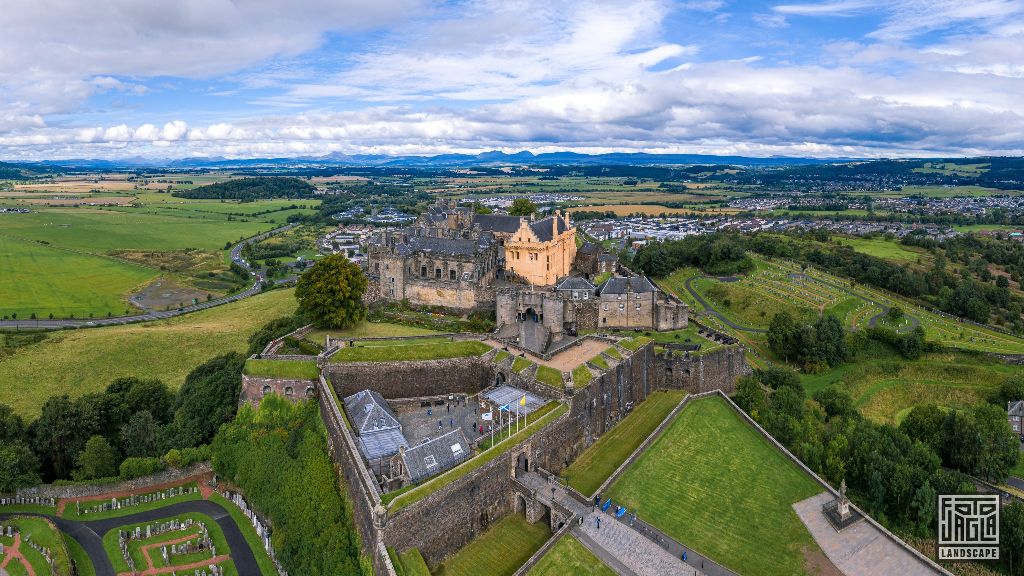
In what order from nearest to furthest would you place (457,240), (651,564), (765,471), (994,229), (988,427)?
(651,564)
(765,471)
(988,427)
(457,240)
(994,229)

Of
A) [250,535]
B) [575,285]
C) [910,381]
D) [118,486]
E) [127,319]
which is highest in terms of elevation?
[575,285]

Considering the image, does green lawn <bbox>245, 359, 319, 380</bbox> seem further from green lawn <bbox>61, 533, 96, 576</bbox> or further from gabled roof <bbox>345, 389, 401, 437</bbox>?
green lawn <bbox>61, 533, 96, 576</bbox>

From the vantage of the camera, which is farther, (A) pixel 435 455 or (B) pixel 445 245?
(B) pixel 445 245

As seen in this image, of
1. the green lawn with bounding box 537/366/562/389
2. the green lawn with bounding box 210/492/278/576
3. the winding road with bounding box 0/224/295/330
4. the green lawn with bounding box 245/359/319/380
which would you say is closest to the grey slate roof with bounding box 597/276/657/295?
the green lawn with bounding box 537/366/562/389

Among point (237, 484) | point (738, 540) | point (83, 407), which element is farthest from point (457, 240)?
point (738, 540)

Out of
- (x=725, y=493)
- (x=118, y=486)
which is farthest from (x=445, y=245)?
(x=725, y=493)

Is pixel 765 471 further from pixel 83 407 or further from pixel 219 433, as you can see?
pixel 83 407

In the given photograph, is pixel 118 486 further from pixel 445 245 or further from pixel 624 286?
pixel 624 286

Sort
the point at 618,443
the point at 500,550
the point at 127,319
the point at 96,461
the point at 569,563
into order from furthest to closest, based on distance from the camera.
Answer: the point at 127,319
the point at 96,461
the point at 618,443
the point at 500,550
the point at 569,563
